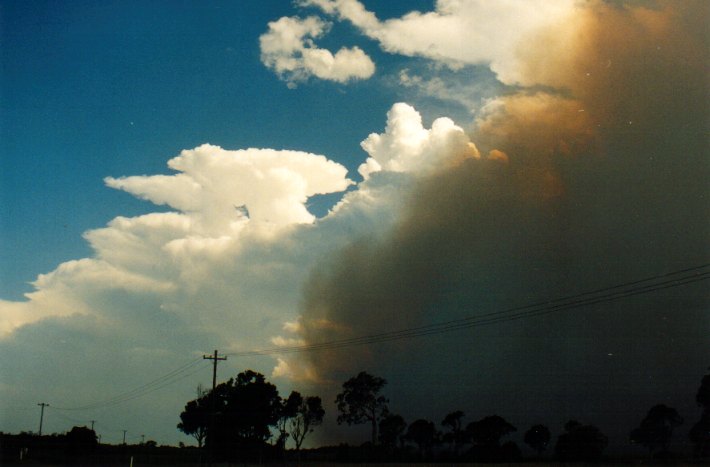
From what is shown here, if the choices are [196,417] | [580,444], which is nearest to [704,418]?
[580,444]

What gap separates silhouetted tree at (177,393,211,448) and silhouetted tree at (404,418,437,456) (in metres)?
42.0

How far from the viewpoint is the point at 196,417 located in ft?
391

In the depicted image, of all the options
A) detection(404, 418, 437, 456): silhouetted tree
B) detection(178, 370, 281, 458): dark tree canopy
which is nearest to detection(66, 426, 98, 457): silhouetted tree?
detection(178, 370, 281, 458): dark tree canopy

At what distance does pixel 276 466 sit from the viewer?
291 feet

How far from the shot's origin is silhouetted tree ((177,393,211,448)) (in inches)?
4542

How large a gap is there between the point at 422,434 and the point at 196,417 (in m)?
47.3

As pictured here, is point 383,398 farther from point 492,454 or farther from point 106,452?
point 106,452

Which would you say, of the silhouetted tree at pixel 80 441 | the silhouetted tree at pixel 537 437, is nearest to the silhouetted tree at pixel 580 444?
the silhouetted tree at pixel 537 437

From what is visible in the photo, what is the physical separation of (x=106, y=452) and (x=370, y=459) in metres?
46.3

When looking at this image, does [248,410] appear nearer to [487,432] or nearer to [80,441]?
[80,441]

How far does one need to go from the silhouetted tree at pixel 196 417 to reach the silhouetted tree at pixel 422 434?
4200cm

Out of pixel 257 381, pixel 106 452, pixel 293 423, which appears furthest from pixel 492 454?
pixel 106 452

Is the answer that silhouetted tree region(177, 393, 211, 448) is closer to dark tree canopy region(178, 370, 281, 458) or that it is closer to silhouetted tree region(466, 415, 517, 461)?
dark tree canopy region(178, 370, 281, 458)

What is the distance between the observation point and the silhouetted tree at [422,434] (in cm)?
13750
